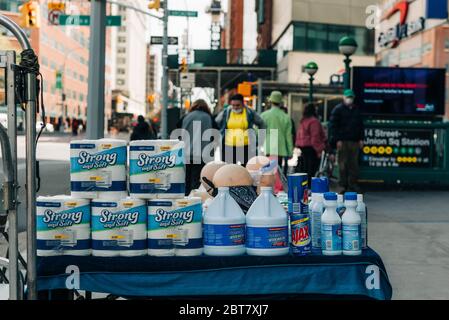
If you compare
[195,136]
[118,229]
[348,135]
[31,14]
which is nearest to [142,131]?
[348,135]

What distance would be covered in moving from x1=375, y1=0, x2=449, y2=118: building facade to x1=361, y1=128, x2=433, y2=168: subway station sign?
1004 cm

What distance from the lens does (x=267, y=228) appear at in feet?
12.0

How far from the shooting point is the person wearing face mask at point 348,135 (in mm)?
13195

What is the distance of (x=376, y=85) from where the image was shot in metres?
15.5

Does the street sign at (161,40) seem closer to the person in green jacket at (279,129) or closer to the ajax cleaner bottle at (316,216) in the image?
the person in green jacket at (279,129)

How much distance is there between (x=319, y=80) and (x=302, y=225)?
4237 centimetres

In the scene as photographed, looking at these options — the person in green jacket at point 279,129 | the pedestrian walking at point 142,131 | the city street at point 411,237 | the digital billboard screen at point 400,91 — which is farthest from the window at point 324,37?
the person in green jacket at point 279,129

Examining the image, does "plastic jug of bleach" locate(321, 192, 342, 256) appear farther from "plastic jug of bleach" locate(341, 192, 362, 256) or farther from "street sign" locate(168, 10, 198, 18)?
"street sign" locate(168, 10, 198, 18)

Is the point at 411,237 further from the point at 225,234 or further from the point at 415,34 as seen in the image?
the point at 415,34

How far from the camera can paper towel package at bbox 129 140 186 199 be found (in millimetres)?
3783

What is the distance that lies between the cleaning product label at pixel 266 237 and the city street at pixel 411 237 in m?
2.71

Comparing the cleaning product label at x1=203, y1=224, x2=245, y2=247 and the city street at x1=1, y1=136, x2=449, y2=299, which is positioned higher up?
the cleaning product label at x1=203, y1=224, x2=245, y2=247

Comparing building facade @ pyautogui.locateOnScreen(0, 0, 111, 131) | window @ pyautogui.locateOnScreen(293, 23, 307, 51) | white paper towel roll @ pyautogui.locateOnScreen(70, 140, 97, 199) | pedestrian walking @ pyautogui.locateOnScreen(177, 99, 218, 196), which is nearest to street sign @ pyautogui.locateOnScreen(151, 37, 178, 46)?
pedestrian walking @ pyautogui.locateOnScreen(177, 99, 218, 196)

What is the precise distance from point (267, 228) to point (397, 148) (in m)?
11.7
